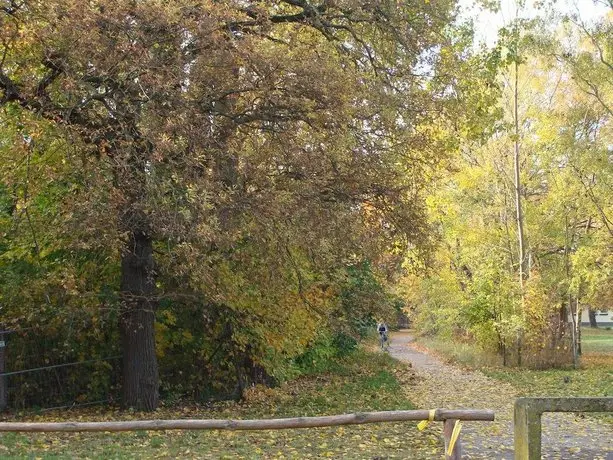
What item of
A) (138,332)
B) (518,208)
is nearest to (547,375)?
(518,208)

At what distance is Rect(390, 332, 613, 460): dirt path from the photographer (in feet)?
32.6

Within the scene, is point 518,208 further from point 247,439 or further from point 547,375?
point 247,439

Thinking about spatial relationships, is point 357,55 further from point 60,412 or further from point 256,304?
point 60,412

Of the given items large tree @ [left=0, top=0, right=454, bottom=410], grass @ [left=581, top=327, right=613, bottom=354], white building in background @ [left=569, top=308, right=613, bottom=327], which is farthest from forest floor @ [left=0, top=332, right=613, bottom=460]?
white building in background @ [left=569, top=308, right=613, bottom=327]

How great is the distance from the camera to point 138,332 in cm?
1384

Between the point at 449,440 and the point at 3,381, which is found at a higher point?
the point at 449,440

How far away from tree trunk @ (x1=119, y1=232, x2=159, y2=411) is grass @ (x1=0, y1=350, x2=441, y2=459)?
0.55 m

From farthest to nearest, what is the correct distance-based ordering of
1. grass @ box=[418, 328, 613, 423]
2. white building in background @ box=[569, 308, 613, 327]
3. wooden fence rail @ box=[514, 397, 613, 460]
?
white building in background @ box=[569, 308, 613, 327], grass @ box=[418, 328, 613, 423], wooden fence rail @ box=[514, 397, 613, 460]

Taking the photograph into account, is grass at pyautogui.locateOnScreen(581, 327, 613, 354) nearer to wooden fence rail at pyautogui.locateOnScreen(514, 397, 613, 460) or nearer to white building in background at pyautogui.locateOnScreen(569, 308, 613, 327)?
white building in background at pyautogui.locateOnScreen(569, 308, 613, 327)

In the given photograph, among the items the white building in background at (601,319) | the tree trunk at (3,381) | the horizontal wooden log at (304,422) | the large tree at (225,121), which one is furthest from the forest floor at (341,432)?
the white building in background at (601,319)

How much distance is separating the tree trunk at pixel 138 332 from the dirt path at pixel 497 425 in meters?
6.13

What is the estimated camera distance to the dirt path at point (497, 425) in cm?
994

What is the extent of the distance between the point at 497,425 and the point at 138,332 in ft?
23.1

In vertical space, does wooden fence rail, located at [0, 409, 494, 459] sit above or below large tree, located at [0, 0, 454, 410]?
below
